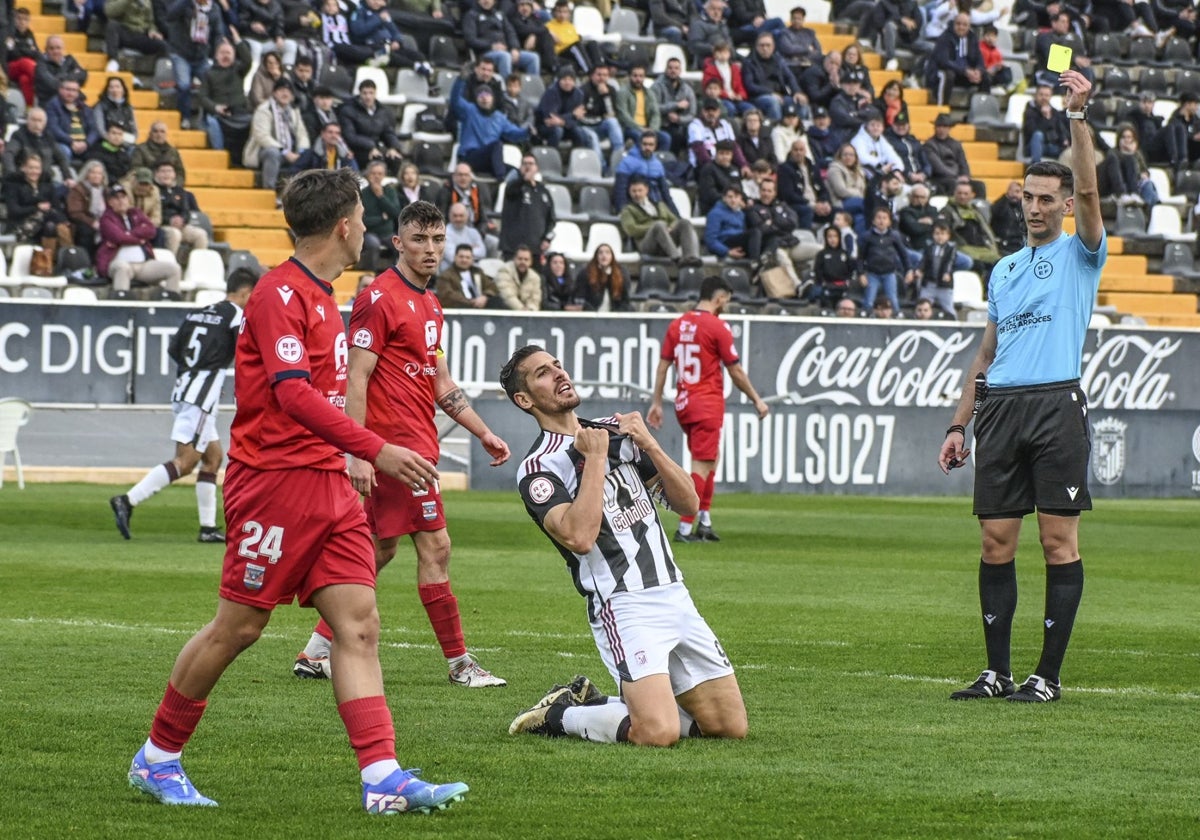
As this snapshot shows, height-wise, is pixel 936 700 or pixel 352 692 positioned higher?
pixel 352 692

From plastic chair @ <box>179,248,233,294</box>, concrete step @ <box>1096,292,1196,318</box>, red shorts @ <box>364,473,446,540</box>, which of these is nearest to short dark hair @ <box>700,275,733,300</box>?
plastic chair @ <box>179,248,233,294</box>

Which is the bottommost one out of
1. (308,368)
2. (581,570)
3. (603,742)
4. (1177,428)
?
(1177,428)

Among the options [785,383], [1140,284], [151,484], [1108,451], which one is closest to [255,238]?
[785,383]

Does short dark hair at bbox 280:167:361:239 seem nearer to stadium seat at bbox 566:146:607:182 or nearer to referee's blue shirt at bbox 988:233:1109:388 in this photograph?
referee's blue shirt at bbox 988:233:1109:388

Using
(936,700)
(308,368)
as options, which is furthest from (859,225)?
(308,368)

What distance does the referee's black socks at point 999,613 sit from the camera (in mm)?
8258

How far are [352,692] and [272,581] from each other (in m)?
0.43

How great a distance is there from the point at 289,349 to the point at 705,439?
1260cm

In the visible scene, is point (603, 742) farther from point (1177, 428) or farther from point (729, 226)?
point (729, 226)

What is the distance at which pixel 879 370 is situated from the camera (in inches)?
990

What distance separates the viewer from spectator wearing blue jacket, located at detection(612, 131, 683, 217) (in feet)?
90.5

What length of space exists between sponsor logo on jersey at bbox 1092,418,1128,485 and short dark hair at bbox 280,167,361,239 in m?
19.3

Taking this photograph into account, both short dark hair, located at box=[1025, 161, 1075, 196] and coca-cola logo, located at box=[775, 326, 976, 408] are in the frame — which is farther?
coca-cola logo, located at box=[775, 326, 976, 408]

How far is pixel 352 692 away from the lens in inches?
221
